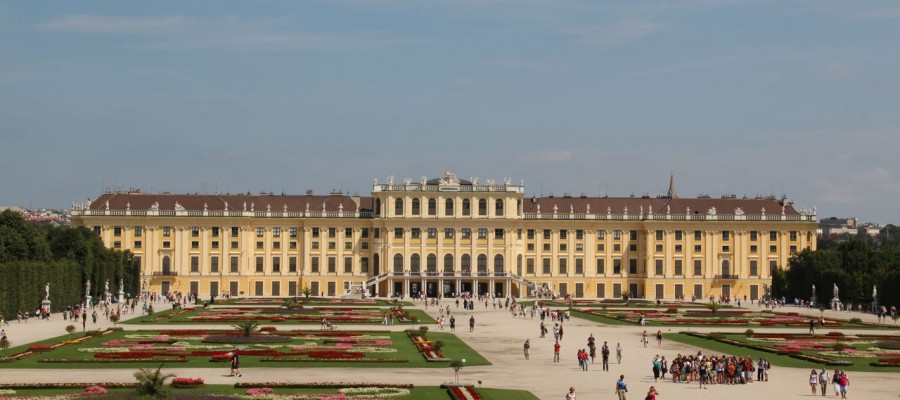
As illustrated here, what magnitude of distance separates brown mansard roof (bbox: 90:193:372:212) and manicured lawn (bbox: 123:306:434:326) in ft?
108

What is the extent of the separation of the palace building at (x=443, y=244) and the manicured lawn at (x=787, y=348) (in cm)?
5786

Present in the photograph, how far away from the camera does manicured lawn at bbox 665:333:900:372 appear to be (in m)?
47.7

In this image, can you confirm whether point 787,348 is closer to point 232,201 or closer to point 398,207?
point 398,207

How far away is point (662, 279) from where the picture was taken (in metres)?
122

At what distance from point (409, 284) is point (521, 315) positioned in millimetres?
36152

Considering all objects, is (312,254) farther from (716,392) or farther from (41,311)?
(716,392)

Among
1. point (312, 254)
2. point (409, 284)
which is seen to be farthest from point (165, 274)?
point (409, 284)

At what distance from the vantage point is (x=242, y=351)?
50000mm

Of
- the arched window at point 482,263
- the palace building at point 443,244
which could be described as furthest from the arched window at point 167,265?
the arched window at point 482,263

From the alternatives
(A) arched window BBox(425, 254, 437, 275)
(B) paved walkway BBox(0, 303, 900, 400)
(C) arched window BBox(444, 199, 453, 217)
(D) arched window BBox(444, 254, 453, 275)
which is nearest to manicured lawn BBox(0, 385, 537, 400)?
(B) paved walkway BBox(0, 303, 900, 400)

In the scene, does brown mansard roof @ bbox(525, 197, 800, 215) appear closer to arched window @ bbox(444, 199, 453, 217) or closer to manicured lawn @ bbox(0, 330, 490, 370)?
arched window @ bbox(444, 199, 453, 217)

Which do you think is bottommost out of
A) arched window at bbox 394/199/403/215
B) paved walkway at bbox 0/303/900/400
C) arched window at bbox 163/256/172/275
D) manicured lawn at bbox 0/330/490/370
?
paved walkway at bbox 0/303/900/400

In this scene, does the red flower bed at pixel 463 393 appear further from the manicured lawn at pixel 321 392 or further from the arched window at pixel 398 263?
the arched window at pixel 398 263

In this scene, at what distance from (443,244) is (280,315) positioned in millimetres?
44294
